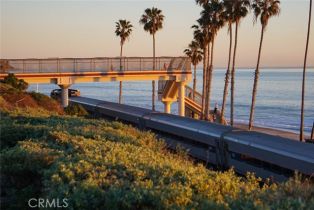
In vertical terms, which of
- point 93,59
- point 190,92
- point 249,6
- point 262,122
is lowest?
point 262,122

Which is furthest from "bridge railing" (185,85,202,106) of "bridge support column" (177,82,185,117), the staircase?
"bridge support column" (177,82,185,117)

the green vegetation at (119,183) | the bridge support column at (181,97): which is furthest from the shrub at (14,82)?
the green vegetation at (119,183)

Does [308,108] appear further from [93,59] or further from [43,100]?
[43,100]

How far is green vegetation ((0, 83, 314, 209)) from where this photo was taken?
5.86m

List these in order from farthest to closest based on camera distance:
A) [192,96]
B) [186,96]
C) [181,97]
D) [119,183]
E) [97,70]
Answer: [192,96], [186,96], [181,97], [97,70], [119,183]

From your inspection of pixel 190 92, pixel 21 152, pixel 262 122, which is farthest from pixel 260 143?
pixel 262 122

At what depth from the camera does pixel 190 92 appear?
48281 millimetres

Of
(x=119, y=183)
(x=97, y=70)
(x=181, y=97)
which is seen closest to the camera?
(x=119, y=183)

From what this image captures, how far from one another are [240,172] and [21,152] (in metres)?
8.45

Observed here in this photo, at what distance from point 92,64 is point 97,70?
634 mm

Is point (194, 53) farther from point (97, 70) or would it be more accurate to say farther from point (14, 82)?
point (14, 82)

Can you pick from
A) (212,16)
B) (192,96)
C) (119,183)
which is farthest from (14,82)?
(119,183)

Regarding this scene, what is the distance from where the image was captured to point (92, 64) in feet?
127

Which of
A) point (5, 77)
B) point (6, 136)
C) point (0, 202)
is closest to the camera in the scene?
point (0, 202)
